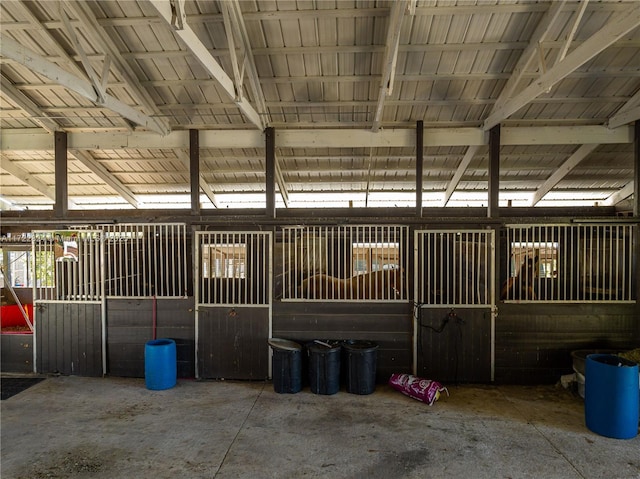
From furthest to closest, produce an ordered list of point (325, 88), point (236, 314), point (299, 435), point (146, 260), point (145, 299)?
point (146, 260) → point (145, 299) → point (236, 314) → point (325, 88) → point (299, 435)

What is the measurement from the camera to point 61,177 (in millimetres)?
4965

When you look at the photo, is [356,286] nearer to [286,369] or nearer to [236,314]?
[286,369]

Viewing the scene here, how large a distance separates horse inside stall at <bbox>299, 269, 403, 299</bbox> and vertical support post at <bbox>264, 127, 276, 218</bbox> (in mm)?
1008

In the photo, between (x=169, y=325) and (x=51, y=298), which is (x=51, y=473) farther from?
(x=51, y=298)

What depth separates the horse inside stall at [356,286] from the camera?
459 cm

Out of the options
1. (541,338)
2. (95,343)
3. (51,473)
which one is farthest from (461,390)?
(95,343)

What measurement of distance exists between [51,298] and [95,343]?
2.76ft

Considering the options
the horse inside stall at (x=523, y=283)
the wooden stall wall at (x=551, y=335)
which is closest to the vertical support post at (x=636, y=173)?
the wooden stall wall at (x=551, y=335)

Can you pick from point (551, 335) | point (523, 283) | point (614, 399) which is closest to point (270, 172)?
point (523, 283)

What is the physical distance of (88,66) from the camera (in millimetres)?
3436

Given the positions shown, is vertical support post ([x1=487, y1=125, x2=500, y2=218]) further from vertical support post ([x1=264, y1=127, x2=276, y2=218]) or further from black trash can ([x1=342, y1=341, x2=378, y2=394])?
vertical support post ([x1=264, y1=127, x2=276, y2=218])

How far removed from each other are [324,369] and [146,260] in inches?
106

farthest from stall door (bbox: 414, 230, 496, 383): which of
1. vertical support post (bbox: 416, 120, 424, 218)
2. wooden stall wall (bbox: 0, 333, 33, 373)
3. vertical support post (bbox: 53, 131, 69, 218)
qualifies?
wooden stall wall (bbox: 0, 333, 33, 373)

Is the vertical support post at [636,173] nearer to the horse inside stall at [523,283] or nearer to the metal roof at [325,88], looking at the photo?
the metal roof at [325,88]
